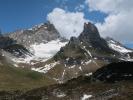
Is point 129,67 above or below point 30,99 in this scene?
above

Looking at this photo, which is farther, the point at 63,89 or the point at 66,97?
the point at 63,89

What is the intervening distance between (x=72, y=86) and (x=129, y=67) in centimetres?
2934

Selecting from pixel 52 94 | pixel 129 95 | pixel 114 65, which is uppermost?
pixel 114 65

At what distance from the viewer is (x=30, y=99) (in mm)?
156000

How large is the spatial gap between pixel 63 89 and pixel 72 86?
524cm

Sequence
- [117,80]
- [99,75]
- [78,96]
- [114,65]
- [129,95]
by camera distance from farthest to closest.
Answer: [114,65] → [99,75] → [117,80] → [78,96] → [129,95]

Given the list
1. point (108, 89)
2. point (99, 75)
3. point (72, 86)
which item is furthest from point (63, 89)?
point (108, 89)

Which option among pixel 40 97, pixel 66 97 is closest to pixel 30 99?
pixel 40 97

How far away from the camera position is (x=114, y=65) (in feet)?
649

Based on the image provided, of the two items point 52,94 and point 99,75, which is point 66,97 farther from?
point 99,75

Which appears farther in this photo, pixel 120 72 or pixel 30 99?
pixel 120 72

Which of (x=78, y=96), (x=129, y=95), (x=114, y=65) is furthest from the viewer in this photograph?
(x=114, y=65)

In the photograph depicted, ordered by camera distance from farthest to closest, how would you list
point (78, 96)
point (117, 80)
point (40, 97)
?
1. point (117, 80)
2. point (40, 97)
3. point (78, 96)

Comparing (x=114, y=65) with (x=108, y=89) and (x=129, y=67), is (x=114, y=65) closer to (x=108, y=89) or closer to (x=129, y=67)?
(x=129, y=67)
